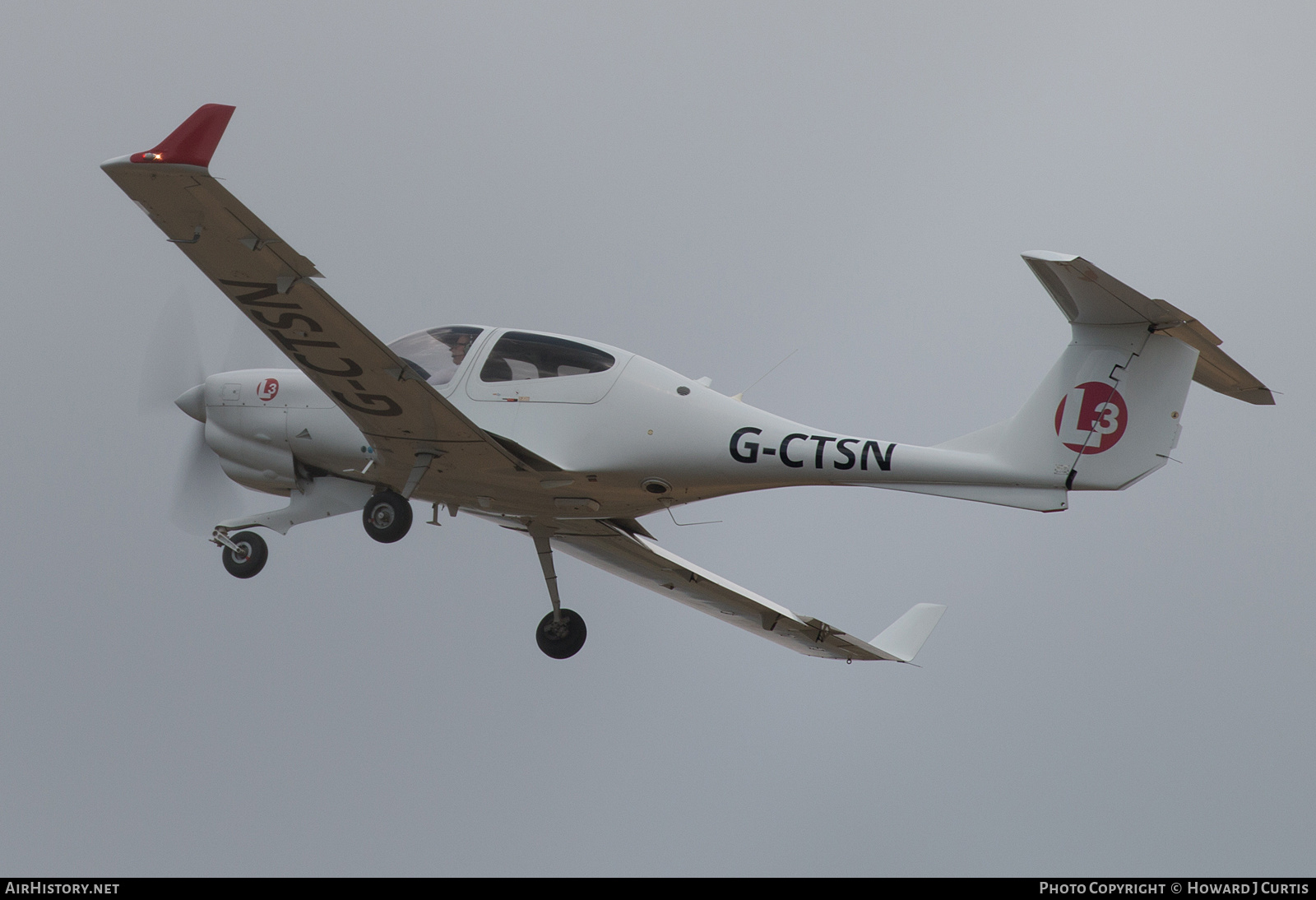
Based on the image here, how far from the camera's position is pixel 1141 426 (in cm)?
994

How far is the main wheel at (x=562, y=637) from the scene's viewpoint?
1398cm

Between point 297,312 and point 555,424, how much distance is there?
8.40 ft

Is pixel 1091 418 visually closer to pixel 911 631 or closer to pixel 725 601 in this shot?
pixel 725 601

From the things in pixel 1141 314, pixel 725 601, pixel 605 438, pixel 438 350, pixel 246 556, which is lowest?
pixel 246 556

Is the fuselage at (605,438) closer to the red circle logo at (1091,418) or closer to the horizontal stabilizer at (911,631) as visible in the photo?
the red circle logo at (1091,418)

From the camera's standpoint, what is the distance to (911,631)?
16.1 metres

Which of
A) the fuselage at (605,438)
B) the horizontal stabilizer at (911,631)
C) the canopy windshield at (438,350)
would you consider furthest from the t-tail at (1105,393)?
the horizontal stabilizer at (911,631)

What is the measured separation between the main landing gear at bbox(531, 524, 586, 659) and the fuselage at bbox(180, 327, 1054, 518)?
4.11 ft

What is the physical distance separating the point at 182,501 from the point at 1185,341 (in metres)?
9.92

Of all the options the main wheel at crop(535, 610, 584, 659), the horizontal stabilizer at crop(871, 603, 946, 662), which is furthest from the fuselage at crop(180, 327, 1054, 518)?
the horizontal stabilizer at crop(871, 603, 946, 662)

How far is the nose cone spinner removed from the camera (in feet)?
44.0

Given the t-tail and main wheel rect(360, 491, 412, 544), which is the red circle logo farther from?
main wheel rect(360, 491, 412, 544)

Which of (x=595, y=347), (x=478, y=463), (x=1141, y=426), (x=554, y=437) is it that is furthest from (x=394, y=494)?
(x=1141, y=426)

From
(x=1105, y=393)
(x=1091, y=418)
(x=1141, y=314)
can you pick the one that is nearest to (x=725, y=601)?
(x=1091, y=418)
